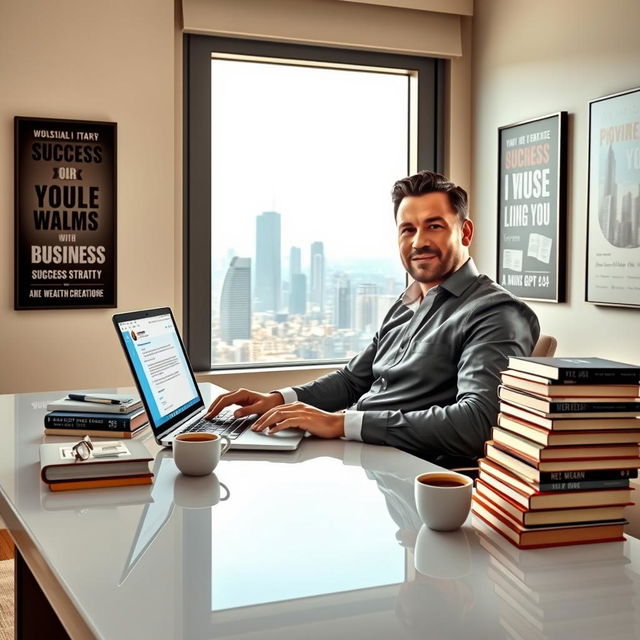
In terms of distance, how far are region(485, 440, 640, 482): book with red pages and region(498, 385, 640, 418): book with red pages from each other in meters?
0.07

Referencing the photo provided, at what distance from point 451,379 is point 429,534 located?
1.04 metres

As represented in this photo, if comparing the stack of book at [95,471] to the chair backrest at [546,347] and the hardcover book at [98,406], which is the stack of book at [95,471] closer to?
the hardcover book at [98,406]

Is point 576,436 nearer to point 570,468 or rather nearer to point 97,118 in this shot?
point 570,468

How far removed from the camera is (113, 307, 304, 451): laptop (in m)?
1.82

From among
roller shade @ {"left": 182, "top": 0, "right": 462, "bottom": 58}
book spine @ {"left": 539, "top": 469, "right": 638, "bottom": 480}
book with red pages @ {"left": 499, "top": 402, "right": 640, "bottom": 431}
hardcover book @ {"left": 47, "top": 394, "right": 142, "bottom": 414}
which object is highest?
roller shade @ {"left": 182, "top": 0, "right": 462, "bottom": 58}

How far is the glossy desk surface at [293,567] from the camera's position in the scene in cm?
93

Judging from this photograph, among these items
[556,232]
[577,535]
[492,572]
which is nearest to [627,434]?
[577,535]

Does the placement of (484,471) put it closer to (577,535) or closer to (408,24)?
(577,535)

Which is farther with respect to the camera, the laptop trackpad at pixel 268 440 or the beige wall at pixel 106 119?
the beige wall at pixel 106 119

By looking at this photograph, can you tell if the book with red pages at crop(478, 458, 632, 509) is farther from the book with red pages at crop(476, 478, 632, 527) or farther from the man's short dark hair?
the man's short dark hair

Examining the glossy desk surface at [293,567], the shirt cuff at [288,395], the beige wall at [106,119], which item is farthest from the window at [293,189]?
the glossy desk surface at [293,567]

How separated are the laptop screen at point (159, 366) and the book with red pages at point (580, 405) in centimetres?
92

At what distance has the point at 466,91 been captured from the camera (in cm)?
435

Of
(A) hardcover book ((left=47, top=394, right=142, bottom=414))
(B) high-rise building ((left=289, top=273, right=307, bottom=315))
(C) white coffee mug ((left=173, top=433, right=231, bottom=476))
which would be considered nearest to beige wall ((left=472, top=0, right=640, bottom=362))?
(B) high-rise building ((left=289, top=273, right=307, bottom=315))
